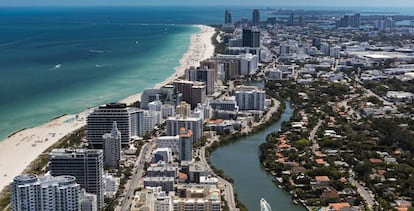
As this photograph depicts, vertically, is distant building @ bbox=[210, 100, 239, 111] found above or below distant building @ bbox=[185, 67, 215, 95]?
below

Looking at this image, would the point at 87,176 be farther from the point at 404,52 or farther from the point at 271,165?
the point at 404,52

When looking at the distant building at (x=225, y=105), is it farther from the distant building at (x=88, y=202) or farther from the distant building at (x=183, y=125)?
the distant building at (x=88, y=202)

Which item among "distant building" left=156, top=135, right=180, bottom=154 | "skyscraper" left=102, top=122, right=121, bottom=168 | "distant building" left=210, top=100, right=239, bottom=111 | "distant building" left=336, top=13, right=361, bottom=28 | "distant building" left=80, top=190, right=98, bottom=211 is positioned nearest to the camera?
"distant building" left=80, top=190, right=98, bottom=211

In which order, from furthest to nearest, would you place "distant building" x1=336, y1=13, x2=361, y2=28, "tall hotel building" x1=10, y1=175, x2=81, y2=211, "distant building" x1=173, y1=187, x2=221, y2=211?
"distant building" x1=336, y1=13, x2=361, y2=28, "distant building" x1=173, y1=187, x2=221, y2=211, "tall hotel building" x1=10, y1=175, x2=81, y2=211

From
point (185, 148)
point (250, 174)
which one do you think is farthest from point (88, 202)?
point (250, 174)

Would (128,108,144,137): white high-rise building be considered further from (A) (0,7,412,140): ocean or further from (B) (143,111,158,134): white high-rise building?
(A) (0,7,412,140): ocean

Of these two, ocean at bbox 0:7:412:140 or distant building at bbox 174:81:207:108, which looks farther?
distant building at bbox 174:81:207:108

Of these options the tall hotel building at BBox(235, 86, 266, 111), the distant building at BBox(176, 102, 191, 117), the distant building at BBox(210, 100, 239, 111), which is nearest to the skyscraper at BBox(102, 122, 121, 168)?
the distant building at BBox(176, 102, 191, 117)

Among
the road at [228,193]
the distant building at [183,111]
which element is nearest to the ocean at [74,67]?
the distant building at [183,111]
